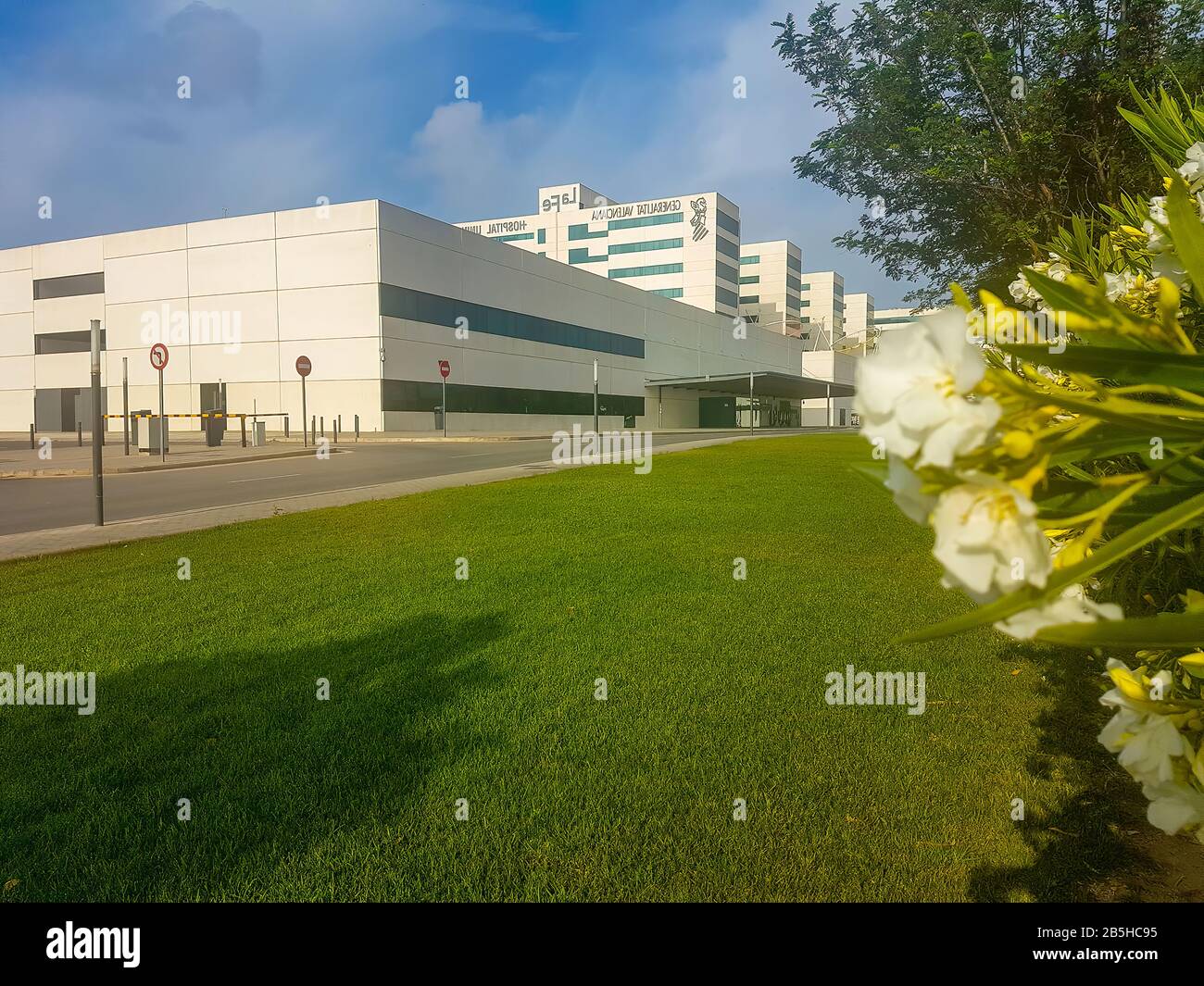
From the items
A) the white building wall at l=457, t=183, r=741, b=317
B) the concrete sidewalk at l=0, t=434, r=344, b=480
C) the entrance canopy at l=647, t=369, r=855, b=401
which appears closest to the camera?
the concrete sidewalk at l=0, t=434, r=344, b=480

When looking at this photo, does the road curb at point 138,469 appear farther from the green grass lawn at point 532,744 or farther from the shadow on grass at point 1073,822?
the shadow on grass at point 1073,822

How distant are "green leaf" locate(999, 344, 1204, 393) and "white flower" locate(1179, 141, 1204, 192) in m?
0.97

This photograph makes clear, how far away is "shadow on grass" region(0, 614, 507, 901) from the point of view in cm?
235

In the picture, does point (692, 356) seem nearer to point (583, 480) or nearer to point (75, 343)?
point (75, 343)

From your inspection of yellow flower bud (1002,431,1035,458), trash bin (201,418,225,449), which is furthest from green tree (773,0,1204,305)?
trash bin (201,418,225,449)

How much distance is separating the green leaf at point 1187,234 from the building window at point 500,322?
3516 centimetres

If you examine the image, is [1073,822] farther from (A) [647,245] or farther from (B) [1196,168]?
(A) [647,245]

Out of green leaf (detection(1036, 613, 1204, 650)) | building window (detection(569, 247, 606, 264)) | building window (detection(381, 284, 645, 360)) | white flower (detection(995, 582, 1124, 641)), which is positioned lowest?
green leaf (detection(1036, 613, 1204, 650))

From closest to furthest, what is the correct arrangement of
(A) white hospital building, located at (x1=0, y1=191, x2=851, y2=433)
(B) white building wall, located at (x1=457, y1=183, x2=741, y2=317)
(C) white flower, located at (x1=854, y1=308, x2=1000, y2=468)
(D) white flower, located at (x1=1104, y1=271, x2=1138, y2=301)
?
(C) white flower, located at (x1=854, y1=308, x2=1000, y2=468) → (D) white flower, located at (x1=1104, y1=271, x2=1138, y2=301) → (A) white hospital building, located at (x1=0, y1=191, x2=851, y2=433) → (B) white building wall, located at (x1=457, y1=183, x2=741, y2=317)

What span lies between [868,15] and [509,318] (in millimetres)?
31887

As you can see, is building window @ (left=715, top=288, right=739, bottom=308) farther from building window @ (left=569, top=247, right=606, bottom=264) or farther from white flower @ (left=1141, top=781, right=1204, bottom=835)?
white flower @ (left=1141, top=781, right=1204, bottom=835)

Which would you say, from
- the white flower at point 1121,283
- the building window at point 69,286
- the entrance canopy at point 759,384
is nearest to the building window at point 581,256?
the entrance canopy at point 759,384

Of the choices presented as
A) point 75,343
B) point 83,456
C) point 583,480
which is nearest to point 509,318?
point 75,343
